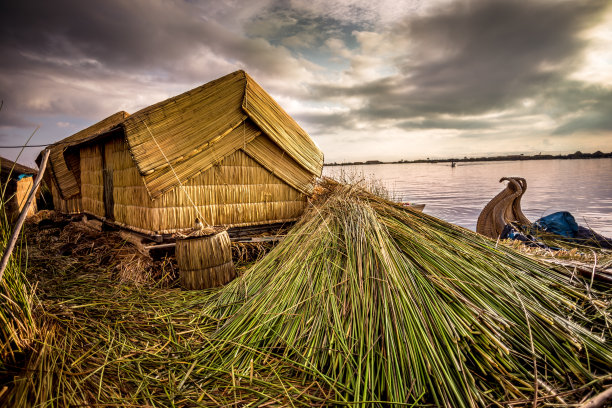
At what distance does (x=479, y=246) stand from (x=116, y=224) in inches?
211

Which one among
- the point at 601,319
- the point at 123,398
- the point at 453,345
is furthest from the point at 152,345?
the point at 601,319

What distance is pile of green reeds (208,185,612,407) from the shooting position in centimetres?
164

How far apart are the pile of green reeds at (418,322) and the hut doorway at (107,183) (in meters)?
3.67

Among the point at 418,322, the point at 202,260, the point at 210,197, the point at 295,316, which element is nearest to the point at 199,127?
the point at 210,197

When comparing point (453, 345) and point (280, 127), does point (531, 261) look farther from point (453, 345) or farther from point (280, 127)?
point (280, 127)

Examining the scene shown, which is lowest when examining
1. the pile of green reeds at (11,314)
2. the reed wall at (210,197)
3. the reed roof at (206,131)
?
the pile of green reeds at (11,314)

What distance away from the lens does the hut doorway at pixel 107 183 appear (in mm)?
5281

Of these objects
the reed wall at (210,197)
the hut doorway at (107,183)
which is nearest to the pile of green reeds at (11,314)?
the reed wall at (210,197)

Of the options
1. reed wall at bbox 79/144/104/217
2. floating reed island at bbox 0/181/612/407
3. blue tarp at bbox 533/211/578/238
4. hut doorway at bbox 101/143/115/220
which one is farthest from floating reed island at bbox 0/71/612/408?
blue tarp at bbox 533/211/578/238

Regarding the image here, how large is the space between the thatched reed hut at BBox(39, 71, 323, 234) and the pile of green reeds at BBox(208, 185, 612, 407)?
1.81 meters

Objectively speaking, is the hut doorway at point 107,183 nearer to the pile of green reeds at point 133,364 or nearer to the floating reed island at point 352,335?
the pile of green reeds at point 133,364

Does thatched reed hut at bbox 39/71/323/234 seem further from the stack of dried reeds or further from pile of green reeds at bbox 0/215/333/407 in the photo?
pile of green reeds at bbox 0/215/333/407

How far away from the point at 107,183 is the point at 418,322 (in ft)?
18.7

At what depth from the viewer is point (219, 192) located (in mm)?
4504
